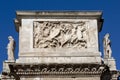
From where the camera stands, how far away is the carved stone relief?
19.8 meters

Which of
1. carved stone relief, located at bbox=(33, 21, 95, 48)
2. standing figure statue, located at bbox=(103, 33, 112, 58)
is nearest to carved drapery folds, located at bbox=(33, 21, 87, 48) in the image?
carved stone relief, located at bbox=(33, 21, 95, 48)

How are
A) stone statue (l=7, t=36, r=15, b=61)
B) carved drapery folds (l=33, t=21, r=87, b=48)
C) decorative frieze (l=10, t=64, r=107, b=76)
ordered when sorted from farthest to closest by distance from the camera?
1. stone statue (l=7, t=36, r=15, b=61)
2. carved drapery folds (l=33, t=21, r=87, b=48)
3. decorative frieze (l=10, t=64, r=107, b=76)

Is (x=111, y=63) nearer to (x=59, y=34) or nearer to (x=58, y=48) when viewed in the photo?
(x=58, y=48)

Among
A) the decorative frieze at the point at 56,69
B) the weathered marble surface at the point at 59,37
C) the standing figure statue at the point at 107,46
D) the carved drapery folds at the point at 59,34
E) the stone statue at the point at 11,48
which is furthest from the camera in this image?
the standing figure statue at the point at 107,46

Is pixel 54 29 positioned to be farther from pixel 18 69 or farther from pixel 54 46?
pixel 18 69

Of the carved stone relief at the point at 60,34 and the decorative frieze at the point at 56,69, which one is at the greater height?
the carved stone relief at the point at 60,34

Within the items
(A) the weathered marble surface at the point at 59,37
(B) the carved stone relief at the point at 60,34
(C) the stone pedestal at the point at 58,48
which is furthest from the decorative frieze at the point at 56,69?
(B) the carved stone relief at the point at 60,34

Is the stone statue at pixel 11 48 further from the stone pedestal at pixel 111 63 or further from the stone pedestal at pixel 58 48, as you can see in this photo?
the stone pedestal at pixel 111 63

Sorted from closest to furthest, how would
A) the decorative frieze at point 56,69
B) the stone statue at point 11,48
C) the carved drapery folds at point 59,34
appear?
the decorative frieze at point 56,69 → the carved drapery folds at point 59,34 → the stone statue at point 11,48

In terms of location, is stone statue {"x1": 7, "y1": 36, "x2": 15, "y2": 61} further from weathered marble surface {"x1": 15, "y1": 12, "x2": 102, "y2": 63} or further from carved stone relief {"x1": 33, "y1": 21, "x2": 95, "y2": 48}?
carved stone relief {"x1": 33, "y1": 21, "x2": 95, "y2": 48}

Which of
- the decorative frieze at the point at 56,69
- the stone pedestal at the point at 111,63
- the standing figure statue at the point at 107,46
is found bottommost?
the decorative frieze at the point at 56,69

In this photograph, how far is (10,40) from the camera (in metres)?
20.3

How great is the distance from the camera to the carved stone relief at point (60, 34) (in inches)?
781

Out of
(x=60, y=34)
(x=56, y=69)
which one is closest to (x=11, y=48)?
(x=60, y=34)
